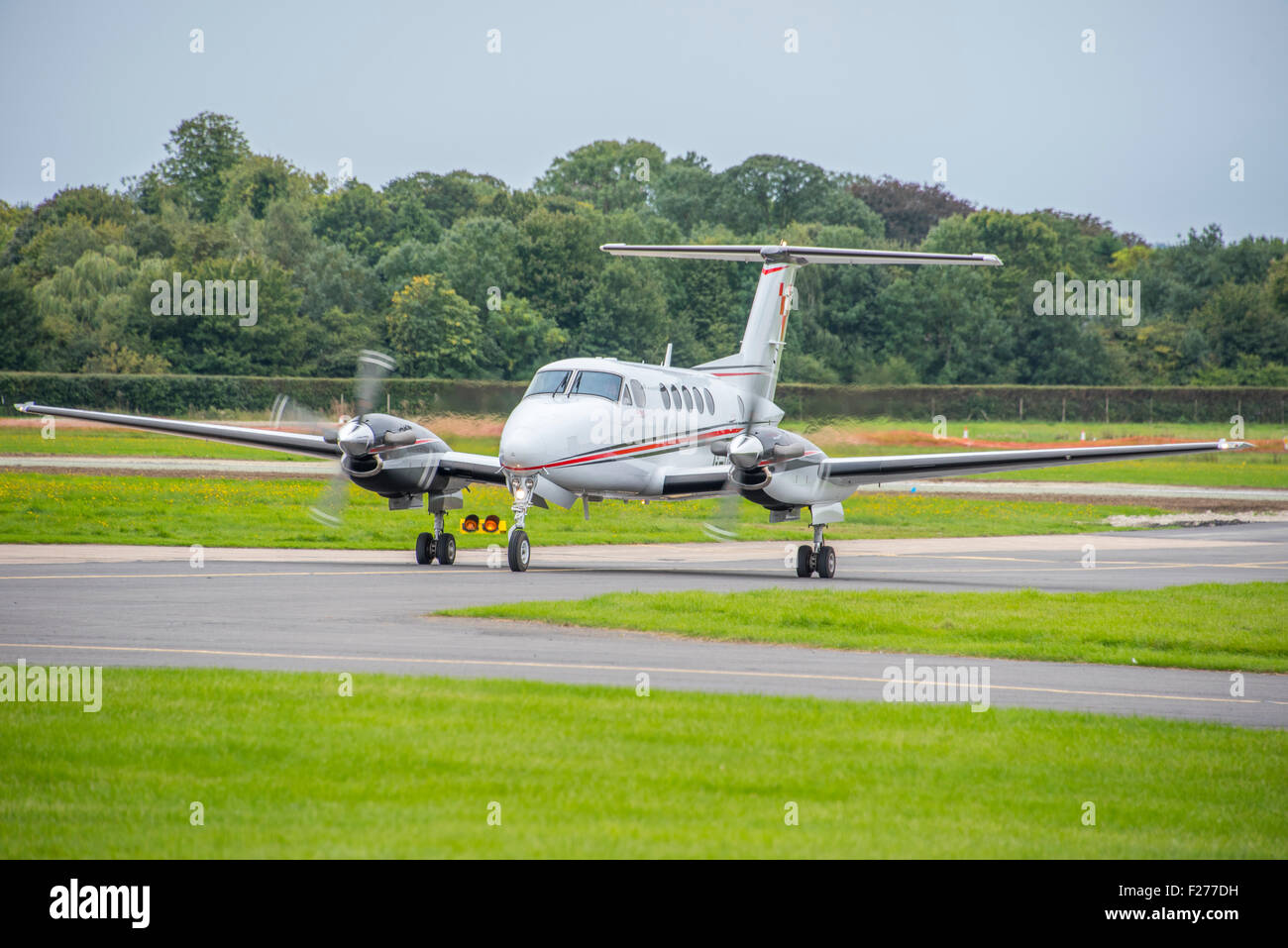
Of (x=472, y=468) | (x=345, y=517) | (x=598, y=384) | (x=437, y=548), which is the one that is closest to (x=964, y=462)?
(x=598, y=384)

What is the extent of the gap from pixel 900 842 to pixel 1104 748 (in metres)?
3.28

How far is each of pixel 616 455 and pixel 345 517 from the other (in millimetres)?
13010

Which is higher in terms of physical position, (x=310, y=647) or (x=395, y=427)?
(x=395, y=427)

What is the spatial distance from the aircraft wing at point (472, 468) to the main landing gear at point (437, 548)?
0.93 meters

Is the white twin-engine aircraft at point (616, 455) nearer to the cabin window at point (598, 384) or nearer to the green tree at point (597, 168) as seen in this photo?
the cabin window at point (598, 384)

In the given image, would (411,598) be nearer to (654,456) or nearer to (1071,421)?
(654,456)

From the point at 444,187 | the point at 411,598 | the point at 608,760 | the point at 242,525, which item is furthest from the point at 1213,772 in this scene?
the point at 444,187

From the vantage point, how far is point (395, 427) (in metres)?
25.7

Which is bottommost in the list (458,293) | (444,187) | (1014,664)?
(1014,664)

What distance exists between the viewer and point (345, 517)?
35812mm

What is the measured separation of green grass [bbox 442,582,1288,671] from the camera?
16.3 metres

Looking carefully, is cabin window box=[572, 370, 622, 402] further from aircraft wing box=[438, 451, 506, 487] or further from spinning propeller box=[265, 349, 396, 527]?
spinning propeller box=[265, 349, 396, 527]

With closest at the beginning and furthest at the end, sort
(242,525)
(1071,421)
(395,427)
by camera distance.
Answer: (395,427) → (242,525) → (1071,421)
